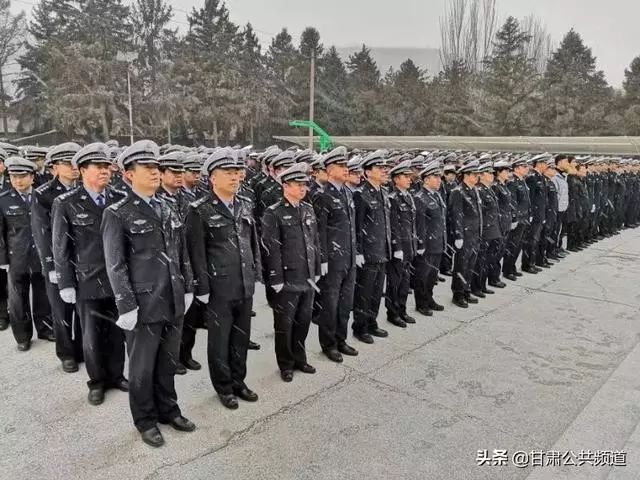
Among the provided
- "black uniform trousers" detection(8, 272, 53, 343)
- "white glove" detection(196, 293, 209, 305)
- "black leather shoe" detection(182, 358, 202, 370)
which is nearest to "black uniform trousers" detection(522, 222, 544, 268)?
"black leather shoe" detection(182, 358, 202, 370)

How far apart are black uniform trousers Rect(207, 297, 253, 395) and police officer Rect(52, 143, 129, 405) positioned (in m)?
0.88

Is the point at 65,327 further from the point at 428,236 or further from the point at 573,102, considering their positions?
the point at 573,102

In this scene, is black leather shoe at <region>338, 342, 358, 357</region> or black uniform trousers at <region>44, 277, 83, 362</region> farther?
black leather shoe at <region>338, 342, 358, 357</region>

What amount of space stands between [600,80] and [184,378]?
42.2m

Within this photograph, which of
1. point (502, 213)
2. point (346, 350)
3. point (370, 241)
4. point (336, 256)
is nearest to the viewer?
point (336, 256)

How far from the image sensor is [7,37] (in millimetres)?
36812

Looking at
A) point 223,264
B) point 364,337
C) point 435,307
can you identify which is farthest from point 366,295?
point 223,264

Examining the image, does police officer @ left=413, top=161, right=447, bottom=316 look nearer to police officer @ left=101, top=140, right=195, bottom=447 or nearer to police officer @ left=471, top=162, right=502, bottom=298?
police officer @ left=471, top=162, right=502, bottom=298

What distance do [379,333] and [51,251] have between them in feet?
11.1

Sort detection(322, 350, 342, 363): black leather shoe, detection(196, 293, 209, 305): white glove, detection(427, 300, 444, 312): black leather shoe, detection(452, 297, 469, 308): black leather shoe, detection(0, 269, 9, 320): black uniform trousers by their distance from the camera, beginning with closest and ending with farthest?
detection(196, 293, 209, 305): white glove, detection(322, 350, 342, 363): black leather shoe, detection(0, 269, 9, 320): black uniform trousers, detection(427, 300, 444, 312): black leather shoe, detection(452, 297, 469, 308): black leather shoe

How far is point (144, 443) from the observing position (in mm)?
3615

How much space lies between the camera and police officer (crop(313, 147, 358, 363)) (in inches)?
203

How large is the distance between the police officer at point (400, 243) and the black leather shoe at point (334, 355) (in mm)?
1284

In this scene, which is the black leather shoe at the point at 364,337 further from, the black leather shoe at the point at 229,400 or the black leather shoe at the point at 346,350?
the black leather shoe at the point at 229,400
